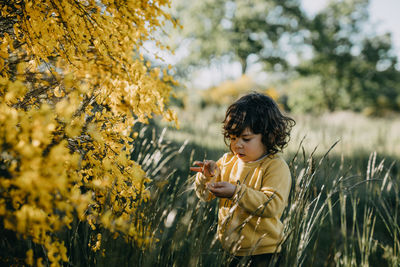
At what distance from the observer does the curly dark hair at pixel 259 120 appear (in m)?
1.72

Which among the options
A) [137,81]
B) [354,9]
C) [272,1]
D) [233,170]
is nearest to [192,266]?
[233,170]

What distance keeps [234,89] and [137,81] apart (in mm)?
22874

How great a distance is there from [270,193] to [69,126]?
1102 millimetres

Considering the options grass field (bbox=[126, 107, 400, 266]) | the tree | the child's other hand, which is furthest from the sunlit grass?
the tree

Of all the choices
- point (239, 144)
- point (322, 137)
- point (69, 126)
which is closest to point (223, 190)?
point (239, 144)

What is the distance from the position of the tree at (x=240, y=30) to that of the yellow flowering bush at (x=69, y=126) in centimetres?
2255

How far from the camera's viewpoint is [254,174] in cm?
174

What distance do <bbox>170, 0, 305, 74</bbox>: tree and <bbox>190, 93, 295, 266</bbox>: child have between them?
74.0 ft

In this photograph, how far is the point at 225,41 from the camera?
23.1 metres

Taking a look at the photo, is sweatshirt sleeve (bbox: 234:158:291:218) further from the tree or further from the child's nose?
the tree

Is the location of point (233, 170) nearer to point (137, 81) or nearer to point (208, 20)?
point (137, 81)

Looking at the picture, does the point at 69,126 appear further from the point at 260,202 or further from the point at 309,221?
the point at 309,221

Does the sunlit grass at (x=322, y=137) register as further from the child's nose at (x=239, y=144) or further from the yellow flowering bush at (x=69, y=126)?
the yellow flowering bush at (x=69, y=126)

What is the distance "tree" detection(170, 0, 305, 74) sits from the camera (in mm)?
23234
